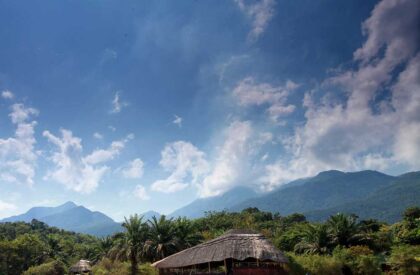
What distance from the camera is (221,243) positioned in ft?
79.6

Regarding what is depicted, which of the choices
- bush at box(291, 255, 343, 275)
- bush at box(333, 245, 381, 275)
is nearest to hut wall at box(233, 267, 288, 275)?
bush at box(291, 255, 343, 275)

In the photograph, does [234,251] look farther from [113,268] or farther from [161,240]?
[113,268]

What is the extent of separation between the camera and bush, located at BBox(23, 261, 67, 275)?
42500mm

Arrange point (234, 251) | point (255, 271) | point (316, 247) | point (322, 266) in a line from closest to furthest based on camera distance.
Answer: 1. point (234, 251)
2. point (255, 271)
3. point (322, 266)
4. point (316, 247)

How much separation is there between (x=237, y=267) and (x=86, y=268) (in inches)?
902

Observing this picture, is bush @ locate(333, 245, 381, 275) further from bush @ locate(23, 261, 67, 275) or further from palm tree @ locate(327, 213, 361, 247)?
bush @ locate(23, 261, 67, 275)

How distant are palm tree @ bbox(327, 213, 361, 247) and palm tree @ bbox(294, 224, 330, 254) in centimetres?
59

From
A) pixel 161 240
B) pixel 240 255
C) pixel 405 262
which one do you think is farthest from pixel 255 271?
pixel 161 240

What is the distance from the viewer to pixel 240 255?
22453mm

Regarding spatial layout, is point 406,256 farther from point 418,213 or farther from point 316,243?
point 418,213

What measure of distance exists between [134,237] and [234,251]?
13.9 m

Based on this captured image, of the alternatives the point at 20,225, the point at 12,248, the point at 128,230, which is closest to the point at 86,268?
the point at 128,230

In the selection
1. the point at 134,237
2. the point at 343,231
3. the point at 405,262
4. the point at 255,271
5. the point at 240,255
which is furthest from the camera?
the point at 134,237

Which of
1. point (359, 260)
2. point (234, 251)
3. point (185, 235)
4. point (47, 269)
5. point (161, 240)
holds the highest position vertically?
point (185, 235)
